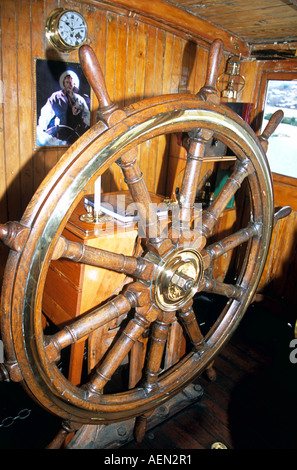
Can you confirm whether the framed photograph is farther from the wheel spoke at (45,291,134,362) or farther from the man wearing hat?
the wheel spoke at (45,291,134,362)

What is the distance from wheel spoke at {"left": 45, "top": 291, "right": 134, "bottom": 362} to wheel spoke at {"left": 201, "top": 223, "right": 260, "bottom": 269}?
39 centimetres

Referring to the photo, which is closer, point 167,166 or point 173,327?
point 173,327

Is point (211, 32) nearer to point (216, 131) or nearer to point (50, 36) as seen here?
point (50, 36)

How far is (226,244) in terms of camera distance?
1639mm

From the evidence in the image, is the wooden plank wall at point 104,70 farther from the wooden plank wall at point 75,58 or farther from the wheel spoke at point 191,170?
the wheel spoke at point 191,170

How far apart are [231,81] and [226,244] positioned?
1.90 m

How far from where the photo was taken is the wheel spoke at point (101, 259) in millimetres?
1104

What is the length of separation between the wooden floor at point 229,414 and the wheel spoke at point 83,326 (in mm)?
912

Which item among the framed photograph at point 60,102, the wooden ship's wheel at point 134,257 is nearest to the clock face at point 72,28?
the framed photograph at point 60,102

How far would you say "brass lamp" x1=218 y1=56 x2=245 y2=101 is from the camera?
294 centimetres

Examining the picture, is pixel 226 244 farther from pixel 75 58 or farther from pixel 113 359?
pixel 75 58

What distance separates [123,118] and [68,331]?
699mm

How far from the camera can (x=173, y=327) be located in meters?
2.02
